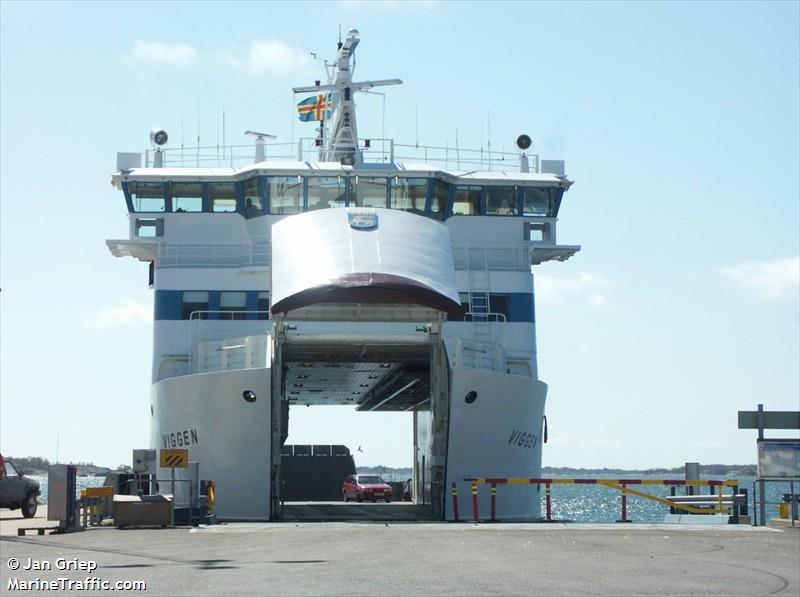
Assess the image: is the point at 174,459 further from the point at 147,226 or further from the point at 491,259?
the point at 491,259

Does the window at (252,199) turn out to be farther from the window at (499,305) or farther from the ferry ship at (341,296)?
the window at (499,305)

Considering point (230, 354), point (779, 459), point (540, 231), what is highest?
point (540, 231)

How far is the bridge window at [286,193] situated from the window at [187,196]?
2143 millimetres

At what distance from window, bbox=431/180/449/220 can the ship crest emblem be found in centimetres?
615

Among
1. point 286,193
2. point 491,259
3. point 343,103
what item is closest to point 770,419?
point 491,259

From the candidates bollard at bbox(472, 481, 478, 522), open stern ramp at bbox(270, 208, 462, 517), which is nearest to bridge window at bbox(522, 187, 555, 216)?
open stern ramp at bbox(270, 208, 462, 517)

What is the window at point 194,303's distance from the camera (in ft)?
101

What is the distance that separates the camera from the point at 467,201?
32.9m

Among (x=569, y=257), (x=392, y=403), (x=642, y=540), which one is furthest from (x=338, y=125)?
(x=642, y=540)

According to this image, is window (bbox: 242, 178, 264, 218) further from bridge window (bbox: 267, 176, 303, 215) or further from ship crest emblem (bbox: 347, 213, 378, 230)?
ship crest emblem (bbox: 347, 213, 378, 230)

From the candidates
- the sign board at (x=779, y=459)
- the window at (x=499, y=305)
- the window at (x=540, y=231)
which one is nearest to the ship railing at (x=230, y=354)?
the window at (x=499, y=305)

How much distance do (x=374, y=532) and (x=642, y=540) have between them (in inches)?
179

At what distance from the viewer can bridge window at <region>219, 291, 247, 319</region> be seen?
1204 inches

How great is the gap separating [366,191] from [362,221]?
19.4ft
